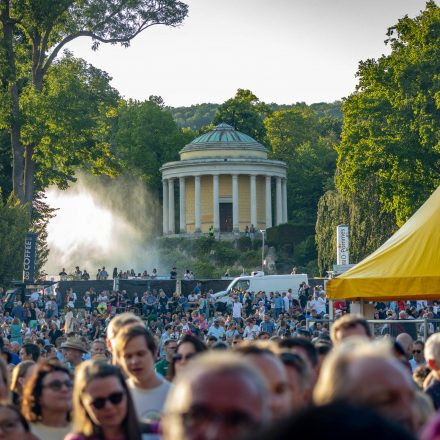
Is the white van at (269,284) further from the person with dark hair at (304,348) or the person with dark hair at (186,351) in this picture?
the person with dark hair at (304,348)

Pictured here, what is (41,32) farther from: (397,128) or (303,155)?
(303,155)

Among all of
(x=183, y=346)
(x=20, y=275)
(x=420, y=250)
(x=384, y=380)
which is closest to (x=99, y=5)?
(x=20, y=275)

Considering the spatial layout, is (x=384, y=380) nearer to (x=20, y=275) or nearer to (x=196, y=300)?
(x=196, y=300)

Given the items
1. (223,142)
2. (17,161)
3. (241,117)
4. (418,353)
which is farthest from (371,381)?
(241,117)

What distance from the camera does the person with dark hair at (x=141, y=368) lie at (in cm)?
775

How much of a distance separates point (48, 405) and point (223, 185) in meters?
98.9

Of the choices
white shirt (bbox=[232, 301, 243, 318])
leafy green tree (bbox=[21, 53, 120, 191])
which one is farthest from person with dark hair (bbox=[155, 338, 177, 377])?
leafy green tree (bbox=[21, 53, 120, 191])

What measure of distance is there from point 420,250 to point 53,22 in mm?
40160

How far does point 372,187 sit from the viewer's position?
197ft

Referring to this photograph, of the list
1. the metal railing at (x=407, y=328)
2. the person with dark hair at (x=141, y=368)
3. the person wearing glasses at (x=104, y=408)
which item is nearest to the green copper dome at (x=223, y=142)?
the metal railing at (x=407, y=328)

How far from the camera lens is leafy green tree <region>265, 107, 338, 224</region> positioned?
359 ft

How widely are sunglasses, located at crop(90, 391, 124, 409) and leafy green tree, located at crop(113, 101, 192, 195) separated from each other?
100199mm

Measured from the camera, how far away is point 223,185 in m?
107

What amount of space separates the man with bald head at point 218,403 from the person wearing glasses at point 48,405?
4615 mm
